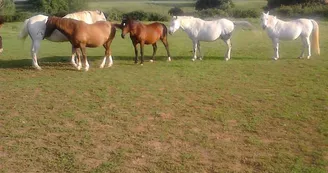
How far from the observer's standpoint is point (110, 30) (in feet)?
35.3

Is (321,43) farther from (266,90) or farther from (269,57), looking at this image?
(266,90)

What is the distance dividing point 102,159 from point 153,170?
0.83 meters

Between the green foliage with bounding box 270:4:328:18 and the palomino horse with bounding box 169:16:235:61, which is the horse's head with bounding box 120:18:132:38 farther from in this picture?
the green foliage with bounding box 270:4:328:18

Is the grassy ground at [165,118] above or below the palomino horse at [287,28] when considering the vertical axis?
below

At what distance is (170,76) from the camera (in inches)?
403

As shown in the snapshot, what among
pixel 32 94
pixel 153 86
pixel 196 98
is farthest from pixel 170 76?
pixel 32 94

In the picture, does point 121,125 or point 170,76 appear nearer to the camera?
point 121,125

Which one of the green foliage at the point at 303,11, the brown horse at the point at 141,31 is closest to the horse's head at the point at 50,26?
the brown horse at the point at 141,31

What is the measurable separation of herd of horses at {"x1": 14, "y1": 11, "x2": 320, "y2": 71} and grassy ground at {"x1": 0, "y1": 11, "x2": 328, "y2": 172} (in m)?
0.77

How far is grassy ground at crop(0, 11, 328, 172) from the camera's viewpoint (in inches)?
217

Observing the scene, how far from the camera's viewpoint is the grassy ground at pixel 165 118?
5.50m

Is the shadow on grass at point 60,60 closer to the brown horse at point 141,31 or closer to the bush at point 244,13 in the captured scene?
the brown horse at point 141,31

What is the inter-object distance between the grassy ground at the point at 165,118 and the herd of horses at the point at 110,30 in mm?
773

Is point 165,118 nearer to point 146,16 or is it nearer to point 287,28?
point 287,28
